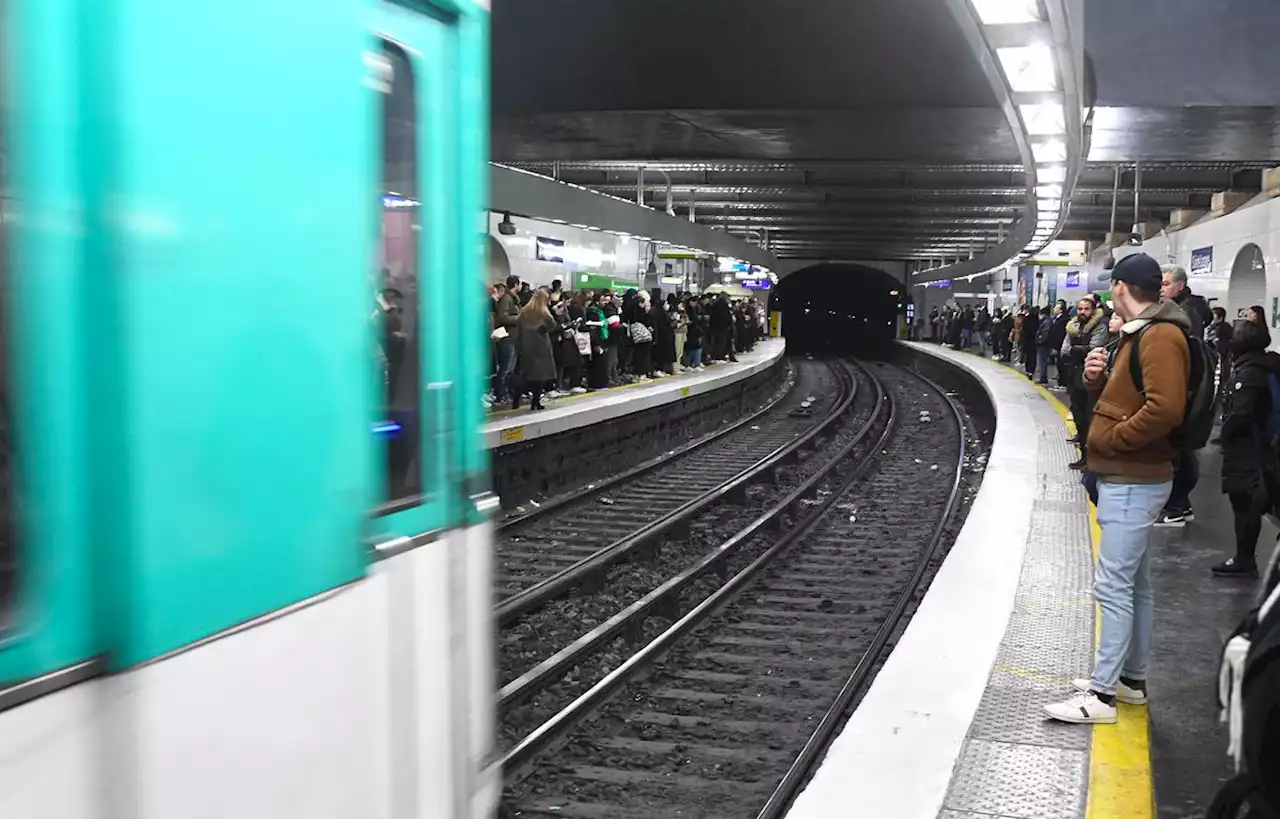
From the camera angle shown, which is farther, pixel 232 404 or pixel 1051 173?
pixel 1051 173

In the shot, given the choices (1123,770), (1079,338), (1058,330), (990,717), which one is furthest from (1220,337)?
(1123,770)

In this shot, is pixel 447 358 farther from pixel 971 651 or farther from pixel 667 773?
pixel 971 651

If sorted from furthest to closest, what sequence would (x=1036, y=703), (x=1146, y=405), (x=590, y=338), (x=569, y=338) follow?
(x=590, y=338) < (x=569, y=338) < (x=1036, y=703) < (x=1146, y=405)

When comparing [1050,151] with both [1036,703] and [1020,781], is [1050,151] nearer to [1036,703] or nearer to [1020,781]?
[1036,703]

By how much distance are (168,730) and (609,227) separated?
20.2 m

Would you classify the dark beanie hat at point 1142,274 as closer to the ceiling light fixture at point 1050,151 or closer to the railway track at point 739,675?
the railway track at point 739,675

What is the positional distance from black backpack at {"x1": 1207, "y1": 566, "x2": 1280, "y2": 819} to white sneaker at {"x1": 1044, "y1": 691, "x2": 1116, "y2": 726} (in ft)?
6.32

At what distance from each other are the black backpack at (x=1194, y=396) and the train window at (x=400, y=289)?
9.56 ft

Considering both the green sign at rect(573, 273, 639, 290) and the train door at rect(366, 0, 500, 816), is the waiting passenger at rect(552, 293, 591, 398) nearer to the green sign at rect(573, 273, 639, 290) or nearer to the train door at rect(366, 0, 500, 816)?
the green sign at rect(573, 273, 639, 290)

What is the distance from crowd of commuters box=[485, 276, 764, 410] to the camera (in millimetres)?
14211

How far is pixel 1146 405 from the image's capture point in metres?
4.25

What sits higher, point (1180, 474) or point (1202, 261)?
point (1202, 261)

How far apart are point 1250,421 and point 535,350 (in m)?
8.74

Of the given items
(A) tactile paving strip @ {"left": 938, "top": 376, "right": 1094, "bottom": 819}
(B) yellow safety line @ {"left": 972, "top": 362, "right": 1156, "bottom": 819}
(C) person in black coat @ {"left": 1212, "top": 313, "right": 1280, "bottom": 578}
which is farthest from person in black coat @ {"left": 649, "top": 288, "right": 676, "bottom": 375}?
(B) yellow safety line @ {"left": 972, "top": 362, "right": 1156, "bottom": 819}
